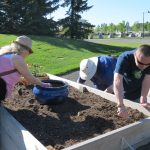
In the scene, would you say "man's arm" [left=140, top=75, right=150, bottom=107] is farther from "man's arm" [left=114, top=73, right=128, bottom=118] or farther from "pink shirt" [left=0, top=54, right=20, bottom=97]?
"pink shirt" [left=0, top=54, right=20, bottom=97]

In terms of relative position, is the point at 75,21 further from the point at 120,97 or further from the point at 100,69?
the point at 120,97

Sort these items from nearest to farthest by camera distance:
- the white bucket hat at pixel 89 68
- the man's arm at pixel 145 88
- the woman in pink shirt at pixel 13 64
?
the woman in pink shirt at pixel 13 64, the man's arm at pixel 145 88, the white bucket hat at pixel 89 68

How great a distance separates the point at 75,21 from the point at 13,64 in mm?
29587

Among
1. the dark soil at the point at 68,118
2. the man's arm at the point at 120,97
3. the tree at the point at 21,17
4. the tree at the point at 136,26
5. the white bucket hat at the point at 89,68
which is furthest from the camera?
the tree at the point at 136,26

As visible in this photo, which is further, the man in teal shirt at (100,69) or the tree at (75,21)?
the tree at (75,21)

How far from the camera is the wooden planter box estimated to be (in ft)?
11.2

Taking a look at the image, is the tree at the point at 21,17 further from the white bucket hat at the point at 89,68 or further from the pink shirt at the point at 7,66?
the pink shirt at the point at 7,66

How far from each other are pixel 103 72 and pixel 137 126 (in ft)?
5.58

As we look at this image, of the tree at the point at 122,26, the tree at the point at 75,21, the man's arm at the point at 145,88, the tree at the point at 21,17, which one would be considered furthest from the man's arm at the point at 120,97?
the tree at the point at 122,26

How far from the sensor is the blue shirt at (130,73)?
14.2 ft

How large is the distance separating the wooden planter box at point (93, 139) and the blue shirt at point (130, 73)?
0.56 metres

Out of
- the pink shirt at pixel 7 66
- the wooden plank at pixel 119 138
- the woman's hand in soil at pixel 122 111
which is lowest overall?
the wooden plank at pixel 119 138


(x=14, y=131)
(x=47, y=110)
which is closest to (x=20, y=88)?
(x=47, y=110)

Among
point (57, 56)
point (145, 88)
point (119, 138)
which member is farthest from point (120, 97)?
point (57, 56)
